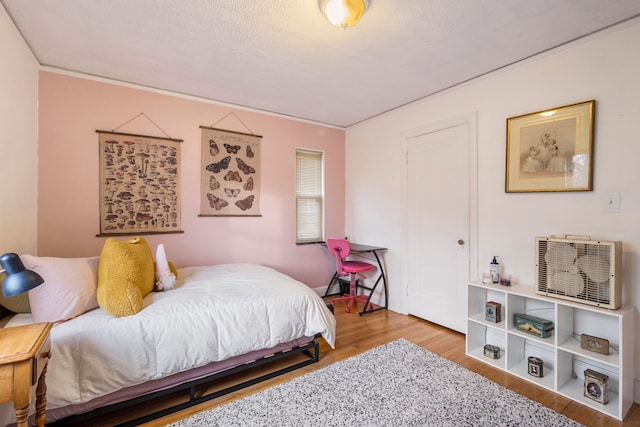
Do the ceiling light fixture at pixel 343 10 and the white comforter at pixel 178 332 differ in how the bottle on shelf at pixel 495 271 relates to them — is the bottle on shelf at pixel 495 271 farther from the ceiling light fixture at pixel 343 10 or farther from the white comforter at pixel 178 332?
the ceiling light fixture at pixel 343 10

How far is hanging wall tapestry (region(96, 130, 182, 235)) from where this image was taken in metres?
2.87

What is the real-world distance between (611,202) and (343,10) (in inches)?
86.1

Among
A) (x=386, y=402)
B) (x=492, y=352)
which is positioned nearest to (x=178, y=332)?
(x=386, y=402)

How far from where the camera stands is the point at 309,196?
4270 mm

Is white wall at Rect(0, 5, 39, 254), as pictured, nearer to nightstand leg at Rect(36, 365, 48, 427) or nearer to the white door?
nightstand leg at Rect(36, 365, 48, 427)

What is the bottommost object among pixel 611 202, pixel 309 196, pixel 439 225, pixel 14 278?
pixel 14 278

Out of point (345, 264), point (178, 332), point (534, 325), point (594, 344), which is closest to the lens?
point (178, 332)

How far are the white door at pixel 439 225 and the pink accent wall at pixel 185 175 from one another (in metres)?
1.31

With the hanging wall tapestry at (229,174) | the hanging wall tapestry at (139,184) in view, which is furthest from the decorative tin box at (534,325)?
the hanging wall tapestry at (139,184)

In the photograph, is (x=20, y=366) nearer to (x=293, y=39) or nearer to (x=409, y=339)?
(x=293, y=39)

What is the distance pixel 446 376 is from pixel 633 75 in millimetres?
2416

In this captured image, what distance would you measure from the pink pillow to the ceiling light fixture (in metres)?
2.25

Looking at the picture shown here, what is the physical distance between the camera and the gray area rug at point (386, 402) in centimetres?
177

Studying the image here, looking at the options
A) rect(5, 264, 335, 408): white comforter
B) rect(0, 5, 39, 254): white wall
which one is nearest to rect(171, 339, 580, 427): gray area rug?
rect(5, 264, 335, 408): white comforter
